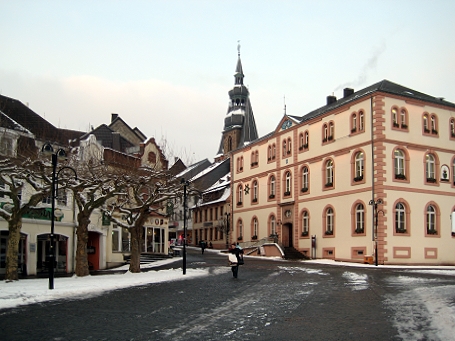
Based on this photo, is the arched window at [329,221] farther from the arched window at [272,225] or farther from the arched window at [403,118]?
the arched window at [272,225]

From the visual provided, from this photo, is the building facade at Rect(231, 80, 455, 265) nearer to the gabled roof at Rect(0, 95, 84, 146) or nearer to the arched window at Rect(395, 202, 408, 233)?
the arched window at Rect(395, 202, 408, 233)

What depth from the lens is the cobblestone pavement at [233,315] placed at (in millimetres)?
11969

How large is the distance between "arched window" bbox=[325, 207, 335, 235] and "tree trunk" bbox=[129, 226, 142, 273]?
2136cm

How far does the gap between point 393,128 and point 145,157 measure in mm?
23651

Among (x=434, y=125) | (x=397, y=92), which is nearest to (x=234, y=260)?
(x=397, y=92)

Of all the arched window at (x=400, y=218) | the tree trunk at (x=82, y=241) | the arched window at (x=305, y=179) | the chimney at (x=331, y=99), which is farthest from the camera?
the chimney at (x=331, y=99)

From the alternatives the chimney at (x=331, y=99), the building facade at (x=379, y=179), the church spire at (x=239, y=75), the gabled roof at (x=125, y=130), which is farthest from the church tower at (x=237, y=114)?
the building facade at (x=379, y=179)

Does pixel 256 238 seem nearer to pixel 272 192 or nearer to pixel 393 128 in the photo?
pixel 272 192

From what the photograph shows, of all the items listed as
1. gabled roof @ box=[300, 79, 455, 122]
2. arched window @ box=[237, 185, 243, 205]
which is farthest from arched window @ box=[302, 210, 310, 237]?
arched window @ box=[237, 185, 243, 205]

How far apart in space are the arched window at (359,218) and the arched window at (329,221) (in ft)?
10.6

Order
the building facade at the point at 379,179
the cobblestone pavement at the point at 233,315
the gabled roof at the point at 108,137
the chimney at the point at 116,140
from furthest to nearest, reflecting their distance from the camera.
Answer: the chimney at the point at 116,140, the gabled roof at the point at 108,137, the building facade at the point at 379,179, the cobblestone pavement at the point at 233,315

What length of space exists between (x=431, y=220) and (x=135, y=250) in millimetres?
24178

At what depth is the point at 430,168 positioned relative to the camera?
1772 inches

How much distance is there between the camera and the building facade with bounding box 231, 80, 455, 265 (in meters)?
42.5
